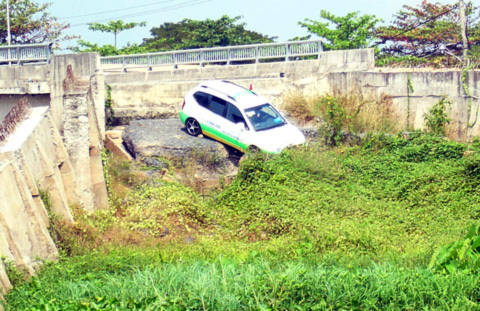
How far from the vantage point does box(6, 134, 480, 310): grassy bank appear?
7.69 meters

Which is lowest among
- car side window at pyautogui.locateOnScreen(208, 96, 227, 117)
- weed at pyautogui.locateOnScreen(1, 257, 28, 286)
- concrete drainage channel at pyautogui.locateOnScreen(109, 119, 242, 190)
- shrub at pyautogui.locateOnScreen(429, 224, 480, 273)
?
weed at pyautogui.locateOnScreen(1, 257, 28, 286)

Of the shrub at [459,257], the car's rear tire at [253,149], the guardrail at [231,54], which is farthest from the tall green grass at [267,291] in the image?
the guardrail at [231,54]

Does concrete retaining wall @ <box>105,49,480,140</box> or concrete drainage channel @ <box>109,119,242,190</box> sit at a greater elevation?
concrete retaining wall @ <box>105,49,480,140</box>

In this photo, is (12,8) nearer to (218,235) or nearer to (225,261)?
(218,235)

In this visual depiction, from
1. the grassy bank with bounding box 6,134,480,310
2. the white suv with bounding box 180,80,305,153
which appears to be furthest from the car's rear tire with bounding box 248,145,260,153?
the grassy bank with bounding box 6,134,480,310

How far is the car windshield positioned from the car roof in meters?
0.15

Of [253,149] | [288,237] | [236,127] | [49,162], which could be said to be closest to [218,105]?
[236,127]

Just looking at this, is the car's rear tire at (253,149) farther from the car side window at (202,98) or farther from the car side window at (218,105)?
the car side window at (202,98)

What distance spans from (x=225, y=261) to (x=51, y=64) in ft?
31.8

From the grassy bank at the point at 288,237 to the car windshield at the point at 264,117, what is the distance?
1.20 m

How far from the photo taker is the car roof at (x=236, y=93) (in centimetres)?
1581

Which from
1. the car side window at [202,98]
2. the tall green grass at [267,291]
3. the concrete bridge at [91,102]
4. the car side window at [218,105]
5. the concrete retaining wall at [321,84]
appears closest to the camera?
the tall green grass at [267,291]

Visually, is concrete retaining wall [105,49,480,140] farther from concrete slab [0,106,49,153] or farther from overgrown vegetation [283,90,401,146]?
concrete slab [0,106,49,153]

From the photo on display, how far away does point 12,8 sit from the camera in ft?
89.5
